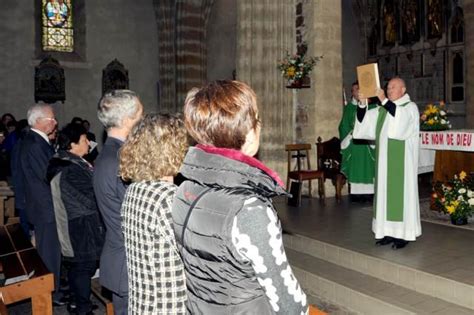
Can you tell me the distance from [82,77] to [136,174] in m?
15.0

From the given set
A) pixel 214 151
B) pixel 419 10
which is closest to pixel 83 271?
pixel 214 151

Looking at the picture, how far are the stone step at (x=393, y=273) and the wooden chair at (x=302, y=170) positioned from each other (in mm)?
1991

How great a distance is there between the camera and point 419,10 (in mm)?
16891

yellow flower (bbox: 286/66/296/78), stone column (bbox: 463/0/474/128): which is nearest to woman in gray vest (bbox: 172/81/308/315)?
yellow flower (bbox: 286/66/296/78)

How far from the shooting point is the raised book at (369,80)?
211 inches

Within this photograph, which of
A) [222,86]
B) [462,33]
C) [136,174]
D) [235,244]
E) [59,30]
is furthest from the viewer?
[59,30]

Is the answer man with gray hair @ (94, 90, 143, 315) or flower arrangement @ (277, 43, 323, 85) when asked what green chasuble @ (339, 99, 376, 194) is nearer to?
flower arrangement @ (277, 43, 323, 85)

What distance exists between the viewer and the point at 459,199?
6598 mm

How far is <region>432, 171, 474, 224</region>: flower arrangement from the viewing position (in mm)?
6570

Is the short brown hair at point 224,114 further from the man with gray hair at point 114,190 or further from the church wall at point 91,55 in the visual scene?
the church wall at point 91,55

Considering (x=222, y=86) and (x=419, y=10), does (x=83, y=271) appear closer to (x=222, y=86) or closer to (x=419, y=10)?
(x=222, y=86)

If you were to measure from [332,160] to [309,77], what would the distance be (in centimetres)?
153

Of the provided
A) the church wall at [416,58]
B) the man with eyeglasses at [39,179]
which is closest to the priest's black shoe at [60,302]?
the man with eyeglasses at [39,179]

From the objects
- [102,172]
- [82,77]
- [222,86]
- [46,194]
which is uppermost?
[82,77]
